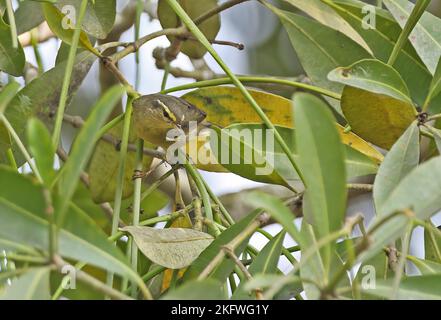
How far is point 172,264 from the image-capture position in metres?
0.85

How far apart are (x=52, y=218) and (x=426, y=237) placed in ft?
1.99

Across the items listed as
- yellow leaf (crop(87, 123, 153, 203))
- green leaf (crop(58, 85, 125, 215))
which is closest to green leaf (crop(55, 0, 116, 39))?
yellow leaf (crop(87, 123, 153, 203))

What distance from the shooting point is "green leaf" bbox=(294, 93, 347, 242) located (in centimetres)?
63

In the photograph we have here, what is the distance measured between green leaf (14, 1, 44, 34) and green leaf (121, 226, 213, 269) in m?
0.46

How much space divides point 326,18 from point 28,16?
1.38ft

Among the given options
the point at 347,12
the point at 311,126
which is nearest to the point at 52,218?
the point at 311,126

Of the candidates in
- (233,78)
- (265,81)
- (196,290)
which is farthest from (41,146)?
(265,81)

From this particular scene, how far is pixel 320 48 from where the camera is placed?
1.24 meters

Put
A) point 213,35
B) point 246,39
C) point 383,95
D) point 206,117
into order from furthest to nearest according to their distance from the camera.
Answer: point 246,39 → point 213,35 → point 206,117 → point 383,95

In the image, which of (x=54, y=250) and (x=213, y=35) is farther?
(x=213, y=35)

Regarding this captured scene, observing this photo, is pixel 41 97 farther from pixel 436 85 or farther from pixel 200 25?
pixel 436 85

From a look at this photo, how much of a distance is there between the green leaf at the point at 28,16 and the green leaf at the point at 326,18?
1.16ft

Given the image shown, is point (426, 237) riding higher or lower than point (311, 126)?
lower
